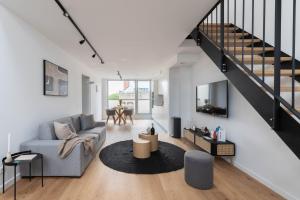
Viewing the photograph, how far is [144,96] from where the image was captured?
11227mm

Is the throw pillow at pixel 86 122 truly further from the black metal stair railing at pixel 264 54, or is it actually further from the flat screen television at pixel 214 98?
the black metal stair railing at pixel 264 54

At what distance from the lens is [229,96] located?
11.3ft

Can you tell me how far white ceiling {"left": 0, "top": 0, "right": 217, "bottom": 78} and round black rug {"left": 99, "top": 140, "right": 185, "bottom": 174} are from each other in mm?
2488

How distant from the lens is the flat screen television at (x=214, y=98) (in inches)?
136

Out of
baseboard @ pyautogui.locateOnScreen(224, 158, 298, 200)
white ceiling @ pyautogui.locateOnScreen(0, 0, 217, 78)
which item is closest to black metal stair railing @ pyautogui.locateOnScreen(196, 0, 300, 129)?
white ceiling @ pyautogui.locateOnScreen(0, 0, 217, 78)

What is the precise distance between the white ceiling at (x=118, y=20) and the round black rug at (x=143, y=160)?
2.49 m

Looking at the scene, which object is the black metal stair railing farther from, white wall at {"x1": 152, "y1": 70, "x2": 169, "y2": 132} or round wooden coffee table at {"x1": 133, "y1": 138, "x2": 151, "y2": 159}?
white wall at {"x1": 152, "y1": 70, "x2": 169, "y2": 132}

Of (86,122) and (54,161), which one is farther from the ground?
(86,122)

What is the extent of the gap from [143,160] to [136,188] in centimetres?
111

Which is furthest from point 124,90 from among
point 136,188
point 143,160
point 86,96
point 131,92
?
point 136,188

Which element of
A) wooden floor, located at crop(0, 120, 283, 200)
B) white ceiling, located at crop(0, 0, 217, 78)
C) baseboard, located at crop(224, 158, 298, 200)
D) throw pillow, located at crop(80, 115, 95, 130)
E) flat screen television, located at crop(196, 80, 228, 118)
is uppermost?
white ceiling, located at crop(0, 0, 217, 78)

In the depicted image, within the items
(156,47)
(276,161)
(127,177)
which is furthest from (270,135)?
(156,47)

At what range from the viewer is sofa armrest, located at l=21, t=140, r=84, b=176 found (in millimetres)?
2748

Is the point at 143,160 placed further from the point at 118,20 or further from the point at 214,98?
the point at 118,20
